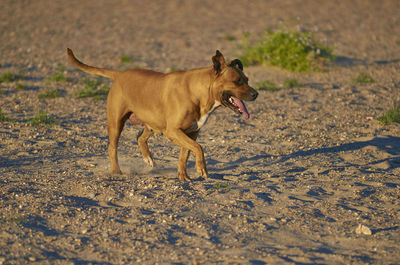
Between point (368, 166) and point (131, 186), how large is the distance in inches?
129

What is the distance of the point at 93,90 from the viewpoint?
1073 cm

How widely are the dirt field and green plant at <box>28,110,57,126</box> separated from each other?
13 cm

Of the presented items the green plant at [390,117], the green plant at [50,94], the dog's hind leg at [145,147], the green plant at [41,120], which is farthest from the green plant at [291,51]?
the dog's hind leg at [145,147]

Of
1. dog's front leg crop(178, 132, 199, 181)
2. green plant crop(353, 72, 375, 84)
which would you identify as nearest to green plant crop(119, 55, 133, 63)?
green plant crop(353, 72, 375, 84)

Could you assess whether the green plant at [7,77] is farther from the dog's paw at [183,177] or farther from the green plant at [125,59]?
the dog's paw at [183,177]

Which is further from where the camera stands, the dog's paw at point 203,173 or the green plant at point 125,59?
the green plant at point 125,59

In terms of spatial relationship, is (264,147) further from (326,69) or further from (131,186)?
(326,69)

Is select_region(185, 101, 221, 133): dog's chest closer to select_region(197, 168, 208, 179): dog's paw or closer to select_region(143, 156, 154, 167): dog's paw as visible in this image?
select_region(197, 168, 208, 179): dog's paw

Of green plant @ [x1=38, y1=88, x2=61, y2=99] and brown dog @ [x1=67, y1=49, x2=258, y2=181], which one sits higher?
brown dog @ [x1=67, y1=49, x2=258, y2=181]

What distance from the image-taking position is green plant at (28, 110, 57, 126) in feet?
28.7

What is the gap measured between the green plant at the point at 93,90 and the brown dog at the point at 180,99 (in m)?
3.60

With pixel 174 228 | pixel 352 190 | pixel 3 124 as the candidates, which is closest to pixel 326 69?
pixel 352 190

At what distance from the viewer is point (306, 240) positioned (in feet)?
16.7

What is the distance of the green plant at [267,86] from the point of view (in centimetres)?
1106
